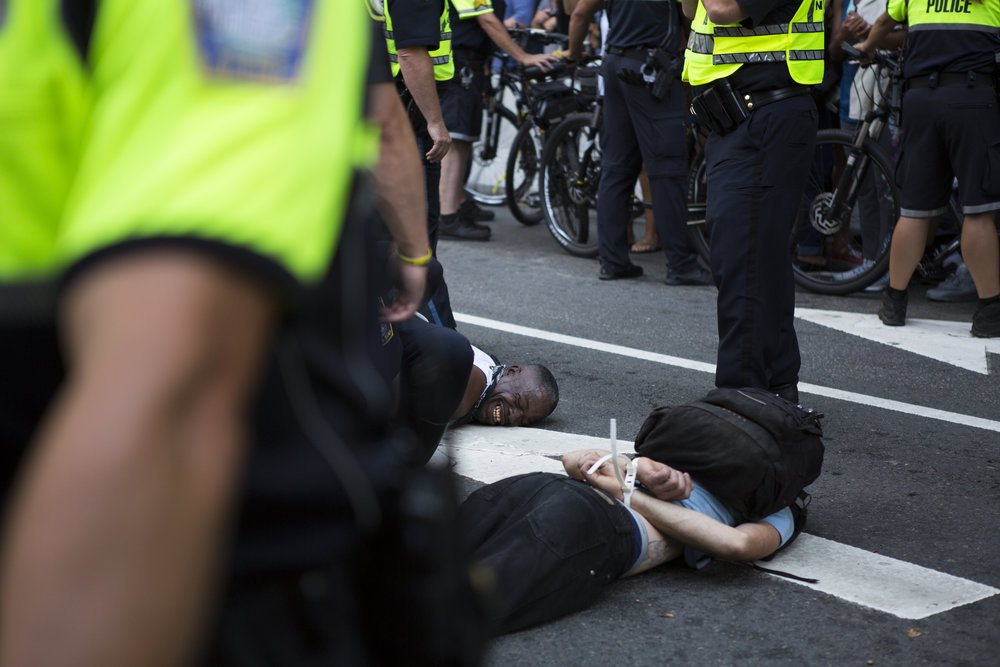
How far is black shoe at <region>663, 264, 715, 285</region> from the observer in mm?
6801

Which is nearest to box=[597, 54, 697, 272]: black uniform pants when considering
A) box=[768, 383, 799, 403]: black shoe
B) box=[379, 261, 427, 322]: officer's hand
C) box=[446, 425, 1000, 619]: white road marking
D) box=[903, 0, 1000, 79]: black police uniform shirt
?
box=[903, 0, 1000, 79]: black police uniform shirt

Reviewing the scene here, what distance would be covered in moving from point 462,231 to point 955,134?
12.1ft

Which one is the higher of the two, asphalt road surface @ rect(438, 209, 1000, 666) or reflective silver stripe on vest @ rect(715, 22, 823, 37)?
reflective silver stripe on vest @ rect(715, 22, 823, 37)

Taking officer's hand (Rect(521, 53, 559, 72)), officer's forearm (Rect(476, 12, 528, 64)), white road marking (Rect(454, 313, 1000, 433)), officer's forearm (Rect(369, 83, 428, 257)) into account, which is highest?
officer's forearm (Rect(369, 83, 428, 257))

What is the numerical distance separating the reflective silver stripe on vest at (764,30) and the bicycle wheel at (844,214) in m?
2.22

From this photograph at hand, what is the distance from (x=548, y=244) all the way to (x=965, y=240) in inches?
129

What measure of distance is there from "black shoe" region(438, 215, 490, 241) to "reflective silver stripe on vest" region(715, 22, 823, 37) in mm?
4159

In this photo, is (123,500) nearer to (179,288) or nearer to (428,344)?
(179,288)

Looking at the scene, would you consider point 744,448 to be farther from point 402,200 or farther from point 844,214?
point 844,214

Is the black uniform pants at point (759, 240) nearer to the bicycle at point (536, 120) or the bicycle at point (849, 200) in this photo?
the bicycle at point (849, 200)

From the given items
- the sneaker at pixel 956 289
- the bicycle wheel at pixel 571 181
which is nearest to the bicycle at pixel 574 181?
the bicycle wheel at pixel 571 181

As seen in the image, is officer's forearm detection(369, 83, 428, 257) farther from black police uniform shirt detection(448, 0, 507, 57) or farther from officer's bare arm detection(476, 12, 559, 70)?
black police uniform shirt detection(448, 0, 507, 57)

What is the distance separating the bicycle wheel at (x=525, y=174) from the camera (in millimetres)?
8641

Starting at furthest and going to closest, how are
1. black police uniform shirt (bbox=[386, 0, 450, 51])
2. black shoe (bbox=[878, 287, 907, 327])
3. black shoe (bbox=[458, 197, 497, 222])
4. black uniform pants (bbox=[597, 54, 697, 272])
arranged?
black shoe (bbox=[458, 197, 497, 222]) → black uniform pants (bbox=[597, 54, 697, 272]) → black shoe (bbox=[878, 287, 907, 327]) → black police uniform shirt (bbox=[386, 0, 450, 51])
